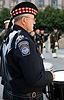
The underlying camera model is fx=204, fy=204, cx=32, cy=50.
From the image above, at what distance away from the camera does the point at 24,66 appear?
197cm

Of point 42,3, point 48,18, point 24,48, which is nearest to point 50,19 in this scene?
point 48,18

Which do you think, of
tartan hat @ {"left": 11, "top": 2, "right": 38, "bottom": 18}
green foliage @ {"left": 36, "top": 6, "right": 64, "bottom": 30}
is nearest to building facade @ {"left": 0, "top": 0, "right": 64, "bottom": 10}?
green foliage @ {"left": 36, "top": 6, "right": 64, "bottom": 30}

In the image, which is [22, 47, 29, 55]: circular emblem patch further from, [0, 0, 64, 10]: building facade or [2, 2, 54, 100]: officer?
[0, 0, 64, 10]: building facade

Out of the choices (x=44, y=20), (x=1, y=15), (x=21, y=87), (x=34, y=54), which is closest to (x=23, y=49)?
(x=34, y=54)

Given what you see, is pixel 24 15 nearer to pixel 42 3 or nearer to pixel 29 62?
pixel 29 62

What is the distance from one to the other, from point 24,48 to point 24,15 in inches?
16.0

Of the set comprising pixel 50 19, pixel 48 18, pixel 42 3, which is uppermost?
pixel 42 3

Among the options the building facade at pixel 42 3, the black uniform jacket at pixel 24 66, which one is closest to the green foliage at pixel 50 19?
the building facade at pixel 42 3

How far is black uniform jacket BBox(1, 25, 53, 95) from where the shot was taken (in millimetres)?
1979

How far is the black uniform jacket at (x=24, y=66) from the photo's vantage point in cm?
198

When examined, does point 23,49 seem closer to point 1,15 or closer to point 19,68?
point 19,68

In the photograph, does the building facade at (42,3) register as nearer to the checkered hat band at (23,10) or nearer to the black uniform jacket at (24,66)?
the checkered hat band at (23,10)

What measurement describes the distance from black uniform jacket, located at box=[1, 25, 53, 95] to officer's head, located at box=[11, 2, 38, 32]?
0.06 m

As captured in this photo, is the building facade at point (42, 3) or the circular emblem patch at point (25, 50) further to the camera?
the building facade at point (42, 3)
